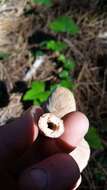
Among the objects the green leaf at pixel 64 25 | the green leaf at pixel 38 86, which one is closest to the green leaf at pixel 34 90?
the green leaf at pixel 38 86

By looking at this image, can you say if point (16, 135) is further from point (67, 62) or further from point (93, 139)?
point (67, 62)

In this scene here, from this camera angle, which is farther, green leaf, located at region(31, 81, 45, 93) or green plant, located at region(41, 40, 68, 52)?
green plant, located at region(41, 40, 68, 52)

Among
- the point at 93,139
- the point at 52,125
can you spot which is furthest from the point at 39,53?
the point at 52,125

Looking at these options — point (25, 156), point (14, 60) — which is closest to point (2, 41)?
point (14, 60)

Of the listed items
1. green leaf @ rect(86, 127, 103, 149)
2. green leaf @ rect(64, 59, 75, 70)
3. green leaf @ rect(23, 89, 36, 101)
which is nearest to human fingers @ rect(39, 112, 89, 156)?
green leaf @ rect(86, 127, 103, 149)

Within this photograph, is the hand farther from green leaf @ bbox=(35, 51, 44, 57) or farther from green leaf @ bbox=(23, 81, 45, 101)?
green leaf @ bbox=(35, 51, 44, 57)

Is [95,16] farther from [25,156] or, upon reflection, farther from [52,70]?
[25,156]
